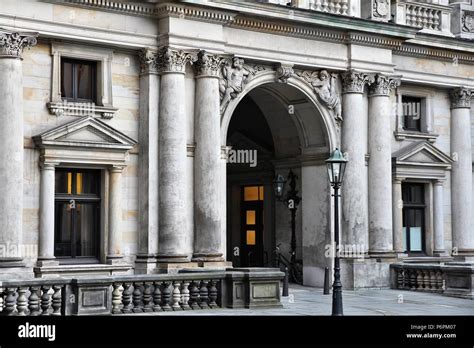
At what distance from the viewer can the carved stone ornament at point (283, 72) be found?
32.4 m

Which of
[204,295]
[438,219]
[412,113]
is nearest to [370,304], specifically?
[204,295]

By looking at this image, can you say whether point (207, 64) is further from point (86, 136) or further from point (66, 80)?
point (86, 136)

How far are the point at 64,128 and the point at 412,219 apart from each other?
14.5 meters

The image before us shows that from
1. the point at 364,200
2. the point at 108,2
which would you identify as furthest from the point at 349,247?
the point at 108,2

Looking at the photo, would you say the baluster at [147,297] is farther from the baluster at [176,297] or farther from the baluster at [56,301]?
the baluster at [56,301]

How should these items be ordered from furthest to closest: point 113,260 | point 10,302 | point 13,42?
1. point 113,260
2. point 13,42
3. point 10,302

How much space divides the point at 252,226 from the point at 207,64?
10.00 m

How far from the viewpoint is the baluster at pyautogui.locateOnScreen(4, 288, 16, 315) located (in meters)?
21.3

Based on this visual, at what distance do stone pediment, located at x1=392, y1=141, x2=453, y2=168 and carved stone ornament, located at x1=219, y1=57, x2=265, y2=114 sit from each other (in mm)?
7110

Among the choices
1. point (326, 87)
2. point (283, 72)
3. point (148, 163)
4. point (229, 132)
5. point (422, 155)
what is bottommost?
point (148, 163)

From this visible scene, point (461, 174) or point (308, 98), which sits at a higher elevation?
point (308, 98)

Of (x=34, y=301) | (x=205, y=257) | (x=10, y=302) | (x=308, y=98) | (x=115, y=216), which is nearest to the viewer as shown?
→ (x=10, y=302)

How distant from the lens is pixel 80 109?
28.5m

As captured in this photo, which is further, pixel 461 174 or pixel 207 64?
pixel 461 174
